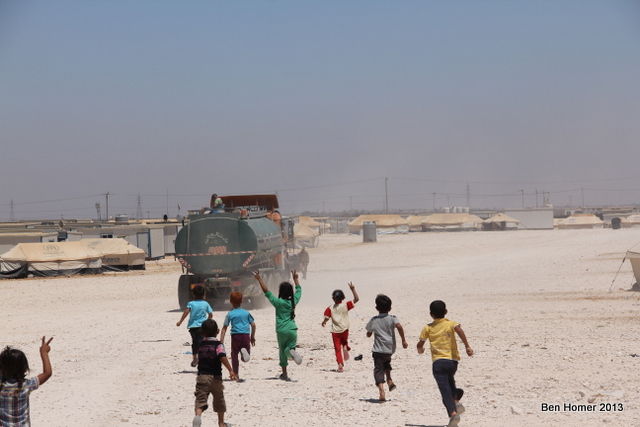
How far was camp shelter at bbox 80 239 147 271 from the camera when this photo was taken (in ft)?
145

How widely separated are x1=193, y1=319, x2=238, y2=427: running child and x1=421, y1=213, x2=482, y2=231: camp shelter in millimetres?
101720

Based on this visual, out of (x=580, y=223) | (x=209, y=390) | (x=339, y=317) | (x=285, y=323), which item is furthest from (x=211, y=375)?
(x=580, y=223)

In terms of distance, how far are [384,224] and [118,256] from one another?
74.6 meters

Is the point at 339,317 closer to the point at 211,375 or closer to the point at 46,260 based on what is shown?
the point at 211,375

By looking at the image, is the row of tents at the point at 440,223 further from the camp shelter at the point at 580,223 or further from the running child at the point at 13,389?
the running child at the point at 13,389

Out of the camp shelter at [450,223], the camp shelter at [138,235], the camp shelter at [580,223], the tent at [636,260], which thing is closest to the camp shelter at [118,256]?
the camp shelter at [138,235]

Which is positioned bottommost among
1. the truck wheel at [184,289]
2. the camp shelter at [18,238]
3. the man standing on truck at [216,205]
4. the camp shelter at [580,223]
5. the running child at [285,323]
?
the camp shelter at [580,223]

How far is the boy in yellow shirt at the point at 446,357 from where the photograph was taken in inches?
300

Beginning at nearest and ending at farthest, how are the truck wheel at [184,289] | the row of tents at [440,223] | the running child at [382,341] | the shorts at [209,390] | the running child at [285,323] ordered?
the shorts at [209,390], the running child at [382,341], the running child at [285,323], the truck wheel at [184,289], the row of tents at [440,223]

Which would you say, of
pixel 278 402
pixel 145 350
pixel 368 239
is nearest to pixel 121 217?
pixel 368 239

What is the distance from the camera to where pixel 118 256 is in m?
44.1

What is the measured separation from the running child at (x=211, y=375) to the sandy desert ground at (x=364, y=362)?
17.9 inches

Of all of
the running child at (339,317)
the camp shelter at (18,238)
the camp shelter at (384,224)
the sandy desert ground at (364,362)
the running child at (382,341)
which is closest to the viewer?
the sandy desert ground at (364,362)

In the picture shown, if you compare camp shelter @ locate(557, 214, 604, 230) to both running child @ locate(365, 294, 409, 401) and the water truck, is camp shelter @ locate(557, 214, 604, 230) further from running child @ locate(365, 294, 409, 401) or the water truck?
running child @ locate(365, 294, 409, 401)
